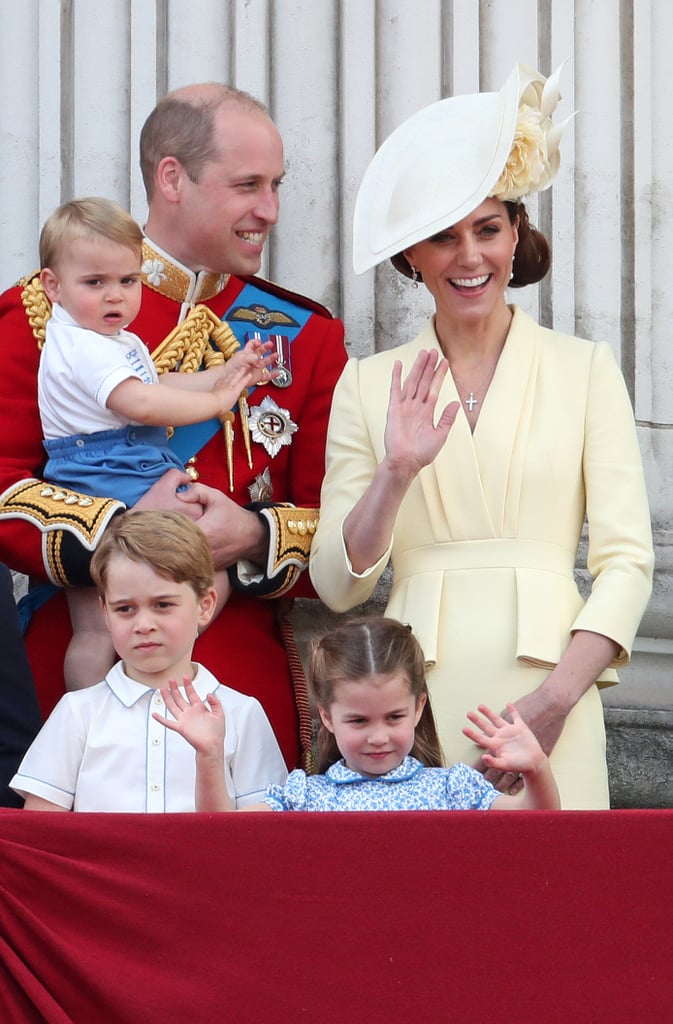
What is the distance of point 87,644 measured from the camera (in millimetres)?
3432

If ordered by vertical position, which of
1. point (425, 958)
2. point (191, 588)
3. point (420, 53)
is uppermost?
point (420, 53)

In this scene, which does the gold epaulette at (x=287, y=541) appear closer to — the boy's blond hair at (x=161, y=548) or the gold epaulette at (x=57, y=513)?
the gold epaulette at (x=57, y=513)

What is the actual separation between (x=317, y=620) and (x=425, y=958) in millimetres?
1690

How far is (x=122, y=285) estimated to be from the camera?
3.48 metres

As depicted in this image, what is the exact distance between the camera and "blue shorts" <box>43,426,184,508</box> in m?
3.47

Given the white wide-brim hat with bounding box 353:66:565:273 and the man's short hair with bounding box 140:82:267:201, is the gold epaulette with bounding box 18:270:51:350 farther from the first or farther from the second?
the white wide-brim hat with bounding box 353:66:565:273

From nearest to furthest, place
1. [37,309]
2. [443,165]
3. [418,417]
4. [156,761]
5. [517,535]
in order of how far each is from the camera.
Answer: [156,761], [418,417], [517,535], [443,165], [37,309]

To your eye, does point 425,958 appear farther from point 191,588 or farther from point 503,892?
point 191,588

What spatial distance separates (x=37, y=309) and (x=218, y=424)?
41 cm

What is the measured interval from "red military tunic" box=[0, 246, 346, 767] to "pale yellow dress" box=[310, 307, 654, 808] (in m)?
0.30

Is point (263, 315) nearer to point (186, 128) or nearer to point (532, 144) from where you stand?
point (186, 128)

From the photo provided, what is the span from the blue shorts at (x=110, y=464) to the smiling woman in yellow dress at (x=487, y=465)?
334 mm

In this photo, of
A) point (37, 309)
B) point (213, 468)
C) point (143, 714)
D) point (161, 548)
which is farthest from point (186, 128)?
point (143, 714)

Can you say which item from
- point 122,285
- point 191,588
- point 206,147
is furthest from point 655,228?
point 191,588
